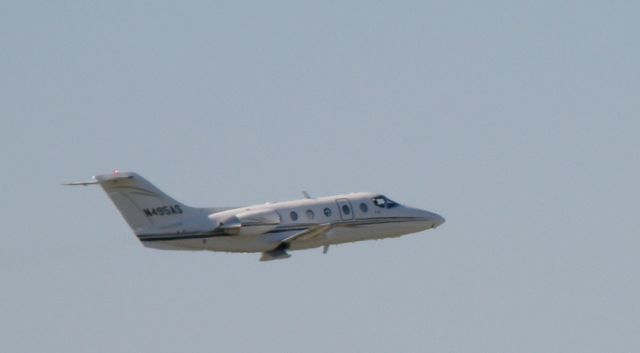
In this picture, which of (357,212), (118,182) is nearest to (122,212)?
(118,182)

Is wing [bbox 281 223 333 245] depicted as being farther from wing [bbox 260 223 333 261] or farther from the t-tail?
the t-tail

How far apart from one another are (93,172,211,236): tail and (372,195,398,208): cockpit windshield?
1074cm

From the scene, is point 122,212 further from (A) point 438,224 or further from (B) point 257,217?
(A) point 438,224

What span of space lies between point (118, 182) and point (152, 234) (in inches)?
Answer: 105

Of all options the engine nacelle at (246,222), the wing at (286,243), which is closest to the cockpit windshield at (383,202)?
the wing at (286,243)

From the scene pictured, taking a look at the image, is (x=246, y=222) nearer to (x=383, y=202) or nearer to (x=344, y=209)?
(x=344, y=209)

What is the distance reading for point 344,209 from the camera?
16650 centimetres

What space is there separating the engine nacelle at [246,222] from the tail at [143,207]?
697 mm

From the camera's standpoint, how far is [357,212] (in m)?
167

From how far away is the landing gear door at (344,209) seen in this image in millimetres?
166250

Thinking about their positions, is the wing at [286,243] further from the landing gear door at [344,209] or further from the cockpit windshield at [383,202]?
the cockpit windshield at [383,202]

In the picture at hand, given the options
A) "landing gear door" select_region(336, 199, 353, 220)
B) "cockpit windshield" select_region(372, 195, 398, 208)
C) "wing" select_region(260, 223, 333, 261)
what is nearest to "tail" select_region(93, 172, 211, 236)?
"wing" select_region(260, 223, 333, 261)

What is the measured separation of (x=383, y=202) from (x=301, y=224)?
A: 21.6 ft

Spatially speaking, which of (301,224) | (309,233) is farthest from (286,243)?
(301,224)
